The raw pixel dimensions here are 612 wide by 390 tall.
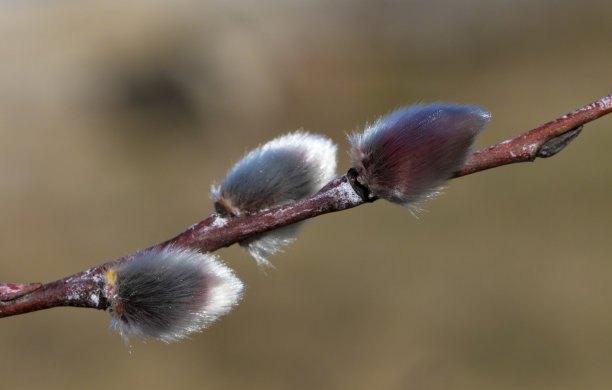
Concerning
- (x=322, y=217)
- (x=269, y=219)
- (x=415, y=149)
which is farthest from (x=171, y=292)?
(x=322, y=217)

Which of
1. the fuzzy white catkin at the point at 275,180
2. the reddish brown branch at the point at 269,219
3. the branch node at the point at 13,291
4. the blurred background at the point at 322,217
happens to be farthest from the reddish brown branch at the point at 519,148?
the blurred background at the point at 322,217

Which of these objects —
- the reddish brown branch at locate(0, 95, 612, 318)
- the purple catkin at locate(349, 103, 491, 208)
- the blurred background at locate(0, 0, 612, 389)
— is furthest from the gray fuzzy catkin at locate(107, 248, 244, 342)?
the blurred background at locate(0, 0, 612, 389)

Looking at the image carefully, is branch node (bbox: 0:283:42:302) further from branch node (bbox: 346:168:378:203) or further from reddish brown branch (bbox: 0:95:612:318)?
branch node (bbox: 346:168:378:203)

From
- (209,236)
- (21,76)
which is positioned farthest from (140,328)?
(21,76)

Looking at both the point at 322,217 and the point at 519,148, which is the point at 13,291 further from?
the point at 322,217

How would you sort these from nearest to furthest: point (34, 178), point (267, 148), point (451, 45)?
point (267, 148) < point (34, 178) < point (451, 45)

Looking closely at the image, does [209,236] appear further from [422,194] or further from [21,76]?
[21,76]
